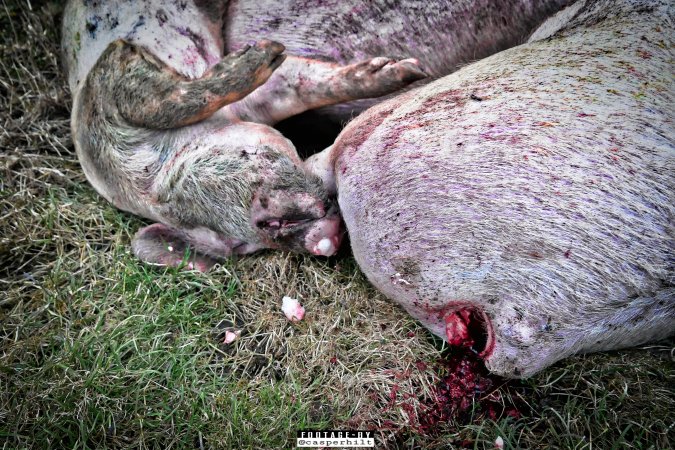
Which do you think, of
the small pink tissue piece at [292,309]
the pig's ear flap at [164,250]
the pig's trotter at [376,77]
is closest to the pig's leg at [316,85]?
the pig's trotter at [376,77]

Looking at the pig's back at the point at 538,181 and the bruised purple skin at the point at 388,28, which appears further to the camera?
the bruised purple skin at the point at 388,28

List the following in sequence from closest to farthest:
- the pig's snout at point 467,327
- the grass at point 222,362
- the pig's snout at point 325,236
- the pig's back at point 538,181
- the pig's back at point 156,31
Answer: the pig's back at point 538,181 → the pig's snout at point 467,327 → the grass at point 222,362 → the pig's snout at point 325,236 → the pig's back at point 156,31

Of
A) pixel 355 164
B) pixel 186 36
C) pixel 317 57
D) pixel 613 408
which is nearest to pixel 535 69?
pixel 355 164

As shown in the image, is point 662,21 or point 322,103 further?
point 322,103

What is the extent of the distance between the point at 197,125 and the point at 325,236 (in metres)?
0.73

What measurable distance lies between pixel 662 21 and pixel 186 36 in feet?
6.41

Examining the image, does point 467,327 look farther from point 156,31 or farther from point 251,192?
point 156,31

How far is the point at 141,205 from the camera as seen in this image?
2857mm

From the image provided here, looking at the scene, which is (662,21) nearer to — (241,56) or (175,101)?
(241,56)

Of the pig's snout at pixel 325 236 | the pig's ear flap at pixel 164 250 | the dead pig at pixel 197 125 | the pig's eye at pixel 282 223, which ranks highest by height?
the dead pig at pixel 197 125

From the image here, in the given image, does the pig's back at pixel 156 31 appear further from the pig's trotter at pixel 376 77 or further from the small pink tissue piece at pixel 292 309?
the small pink tissue piece at pixel 292 309

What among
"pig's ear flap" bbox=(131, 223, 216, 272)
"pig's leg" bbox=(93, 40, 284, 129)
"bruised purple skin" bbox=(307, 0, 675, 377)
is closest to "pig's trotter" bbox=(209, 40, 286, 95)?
"pig's leg" bbox=(93, 40, 284, 129)

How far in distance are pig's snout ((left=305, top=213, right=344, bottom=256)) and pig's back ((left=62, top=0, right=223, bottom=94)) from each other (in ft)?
3.04

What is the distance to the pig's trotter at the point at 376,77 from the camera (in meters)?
2.46
